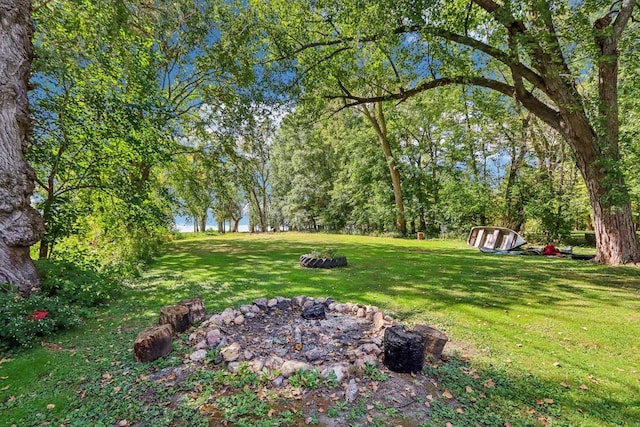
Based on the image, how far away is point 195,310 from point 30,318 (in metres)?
1.62

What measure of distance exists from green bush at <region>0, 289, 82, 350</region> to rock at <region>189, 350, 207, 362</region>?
172 cm

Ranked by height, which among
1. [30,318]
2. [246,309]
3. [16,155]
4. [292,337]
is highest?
[16,155]

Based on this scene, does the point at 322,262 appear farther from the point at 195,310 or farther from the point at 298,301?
the point at 195,310

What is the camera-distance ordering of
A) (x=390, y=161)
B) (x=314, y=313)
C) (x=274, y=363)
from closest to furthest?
1. (x=274, y=363)
2. (x=314, y=313)
3. (x=390, y=161)

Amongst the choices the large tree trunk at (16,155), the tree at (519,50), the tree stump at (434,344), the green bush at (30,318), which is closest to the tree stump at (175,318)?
the green bush at (30,318)

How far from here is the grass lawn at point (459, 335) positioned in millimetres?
2061

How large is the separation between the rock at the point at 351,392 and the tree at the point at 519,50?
5478 millimetres

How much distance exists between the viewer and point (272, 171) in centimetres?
2480

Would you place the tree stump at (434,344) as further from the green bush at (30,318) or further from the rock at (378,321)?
the green bush at (30,318)

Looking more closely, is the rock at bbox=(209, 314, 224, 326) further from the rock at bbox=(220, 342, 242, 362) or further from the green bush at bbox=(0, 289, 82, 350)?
the green bush at bbox=(0, 289, 82, 350)

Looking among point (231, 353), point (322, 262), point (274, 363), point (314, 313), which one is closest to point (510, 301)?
point (314, 313)

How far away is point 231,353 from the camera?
2537mm

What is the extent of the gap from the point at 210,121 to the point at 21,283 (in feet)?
A: 20.7

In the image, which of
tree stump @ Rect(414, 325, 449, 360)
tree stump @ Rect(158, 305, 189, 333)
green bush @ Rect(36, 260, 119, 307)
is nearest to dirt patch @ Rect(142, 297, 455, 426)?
tree stump @ Rect(158, 305, 189, 333)
